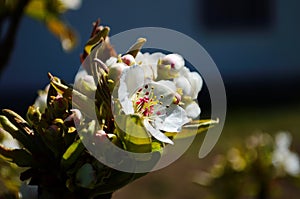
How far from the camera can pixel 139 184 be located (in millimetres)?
4824

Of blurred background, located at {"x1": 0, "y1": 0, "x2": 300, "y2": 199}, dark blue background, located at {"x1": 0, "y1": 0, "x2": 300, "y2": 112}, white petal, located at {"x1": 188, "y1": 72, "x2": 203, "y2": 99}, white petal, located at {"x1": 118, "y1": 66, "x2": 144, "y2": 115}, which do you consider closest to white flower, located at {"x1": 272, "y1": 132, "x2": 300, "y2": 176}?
white petal, located at {"x1": 188, "y1": 72, "x2": 203, "y2": 99}

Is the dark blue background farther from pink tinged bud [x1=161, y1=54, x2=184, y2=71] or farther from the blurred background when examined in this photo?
pink tinged bud [x1=161, y1=54, x2=184, y2=71]

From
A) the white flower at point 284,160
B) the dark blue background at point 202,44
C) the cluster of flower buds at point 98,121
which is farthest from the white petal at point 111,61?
the dark blue background at point 202,44

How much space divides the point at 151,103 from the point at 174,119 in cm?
6

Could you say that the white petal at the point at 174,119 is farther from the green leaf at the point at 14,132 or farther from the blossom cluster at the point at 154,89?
the green leaf at the point at 14,132

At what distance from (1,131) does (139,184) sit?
4.01m

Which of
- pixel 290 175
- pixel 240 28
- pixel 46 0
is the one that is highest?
pixel 46 0

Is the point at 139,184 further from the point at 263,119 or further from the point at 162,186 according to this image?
the point at 263,119

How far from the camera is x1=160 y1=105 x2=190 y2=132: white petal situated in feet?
2.63

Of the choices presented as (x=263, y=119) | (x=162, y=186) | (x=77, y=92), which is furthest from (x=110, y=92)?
(x=263, y=119)

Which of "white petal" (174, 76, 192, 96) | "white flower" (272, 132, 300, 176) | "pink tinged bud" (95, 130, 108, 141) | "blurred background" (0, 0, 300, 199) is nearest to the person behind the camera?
"pink tinged bud" (95, 130, 108, 141)

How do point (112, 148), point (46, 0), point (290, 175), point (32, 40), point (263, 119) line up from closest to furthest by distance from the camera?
1. point (112, 148)
2. point (46, 0)
3. point (290, 175)
4. point (263, 119)
5. point (32, 40)

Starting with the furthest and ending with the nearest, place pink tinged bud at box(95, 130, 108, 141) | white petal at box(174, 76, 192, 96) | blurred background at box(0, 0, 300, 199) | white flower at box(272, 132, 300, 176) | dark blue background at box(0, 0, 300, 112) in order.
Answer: dark blue background at box(0, 0, 300, 112), blurred background at box(0, 0, 300, 199), white flower at box(272, 132, 300, 176), white petal at box(174, 76, 192, 96), pink tinged bud at box(95, 130, 108, 141)

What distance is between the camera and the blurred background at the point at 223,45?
8250mm
